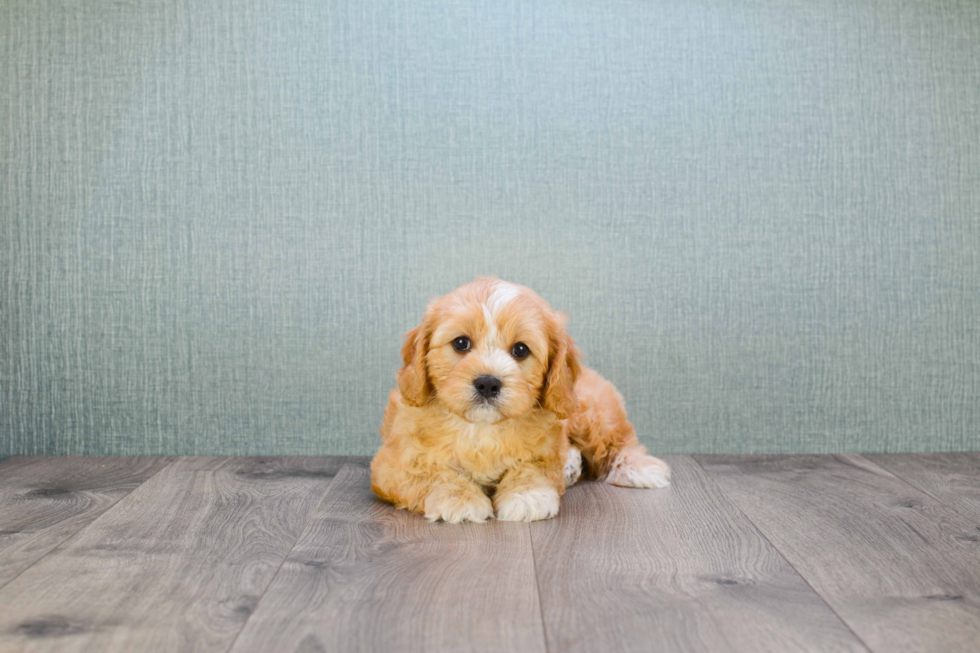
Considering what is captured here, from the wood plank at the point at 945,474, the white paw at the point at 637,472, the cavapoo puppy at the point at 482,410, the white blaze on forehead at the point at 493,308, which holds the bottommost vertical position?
the wood plank at the point at 945,474

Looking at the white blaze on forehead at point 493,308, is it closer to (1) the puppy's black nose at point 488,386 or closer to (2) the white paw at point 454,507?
(1) the puppy's black nose at point 488,386

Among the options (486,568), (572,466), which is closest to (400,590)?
(486,568)

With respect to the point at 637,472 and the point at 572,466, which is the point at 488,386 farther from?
the point at 637,472

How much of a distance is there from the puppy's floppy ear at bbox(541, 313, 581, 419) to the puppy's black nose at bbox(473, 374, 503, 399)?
17cm

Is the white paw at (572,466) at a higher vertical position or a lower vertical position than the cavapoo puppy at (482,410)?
lower

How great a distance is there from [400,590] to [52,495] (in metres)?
1.16

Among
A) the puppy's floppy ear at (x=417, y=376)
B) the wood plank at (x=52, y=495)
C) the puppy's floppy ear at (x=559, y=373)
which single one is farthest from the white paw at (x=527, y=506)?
the wood plank at (x=52, y=495)

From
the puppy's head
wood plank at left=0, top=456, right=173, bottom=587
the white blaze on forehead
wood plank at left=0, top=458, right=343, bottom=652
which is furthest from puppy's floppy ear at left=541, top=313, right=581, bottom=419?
wood plank at left=0, top=456, right=173, bottom=587

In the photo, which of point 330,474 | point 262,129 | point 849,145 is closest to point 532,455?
point 330,474

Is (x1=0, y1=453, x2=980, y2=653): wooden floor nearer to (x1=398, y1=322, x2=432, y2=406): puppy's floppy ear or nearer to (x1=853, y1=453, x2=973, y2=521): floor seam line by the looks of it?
(x1=853, y1=453, x2=973, y2=521): floor seam line

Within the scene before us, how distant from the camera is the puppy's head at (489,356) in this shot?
1687 millimetres

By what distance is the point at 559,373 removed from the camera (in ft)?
5.84

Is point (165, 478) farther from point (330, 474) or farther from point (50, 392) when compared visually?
point (50, 392)

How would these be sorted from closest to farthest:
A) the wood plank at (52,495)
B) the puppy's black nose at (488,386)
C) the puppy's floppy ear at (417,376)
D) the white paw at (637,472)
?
1. the wood plank at (52,495)
2. the puppy's black nose at (488,386)
3. the puppy's floppy ear at (417,376)
4. the white paw at (637,472)
